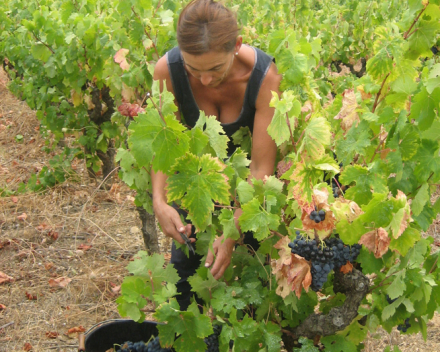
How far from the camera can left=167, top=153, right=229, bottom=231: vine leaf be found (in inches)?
61.7

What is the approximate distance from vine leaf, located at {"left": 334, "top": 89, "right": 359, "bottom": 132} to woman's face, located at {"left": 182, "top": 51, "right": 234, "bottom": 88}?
0.48 meters

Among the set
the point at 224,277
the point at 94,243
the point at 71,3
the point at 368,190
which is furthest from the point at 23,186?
the point at 368,190

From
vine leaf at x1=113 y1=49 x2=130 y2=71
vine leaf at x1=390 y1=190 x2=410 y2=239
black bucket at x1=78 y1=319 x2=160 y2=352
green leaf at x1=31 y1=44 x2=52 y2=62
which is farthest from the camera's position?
green leaf at x1=31 y1=44 x2=52 y2=62

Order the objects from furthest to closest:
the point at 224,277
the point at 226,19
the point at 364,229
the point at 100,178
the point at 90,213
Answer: the point at 100,178, the point at 90,213, the point at 224,277, the point at 226,19, the point at 364,229

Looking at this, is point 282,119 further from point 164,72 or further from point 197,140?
point 164,72

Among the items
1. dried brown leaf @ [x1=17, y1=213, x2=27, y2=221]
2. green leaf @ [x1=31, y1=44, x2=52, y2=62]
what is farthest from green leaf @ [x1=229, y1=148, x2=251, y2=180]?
dried brown leaf @ [x1=17, y1=213, x2=27, y2=221]

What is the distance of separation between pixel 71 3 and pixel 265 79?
8.43 ft

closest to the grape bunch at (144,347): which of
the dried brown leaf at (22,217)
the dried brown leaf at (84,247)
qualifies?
the dried brown leaf at (84,247)

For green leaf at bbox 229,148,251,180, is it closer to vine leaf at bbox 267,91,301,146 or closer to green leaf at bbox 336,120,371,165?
vine leaf at bbox 267,91,301,146

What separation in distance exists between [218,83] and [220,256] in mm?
686

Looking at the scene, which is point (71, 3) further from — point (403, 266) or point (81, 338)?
point (403, 266)

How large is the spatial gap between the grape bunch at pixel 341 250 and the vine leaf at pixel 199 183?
0.37 m

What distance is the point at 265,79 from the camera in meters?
2.06

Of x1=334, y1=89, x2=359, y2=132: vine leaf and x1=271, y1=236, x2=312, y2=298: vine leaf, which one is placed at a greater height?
x1=334, y1=89, x2=359, y2=132: vine leaf
